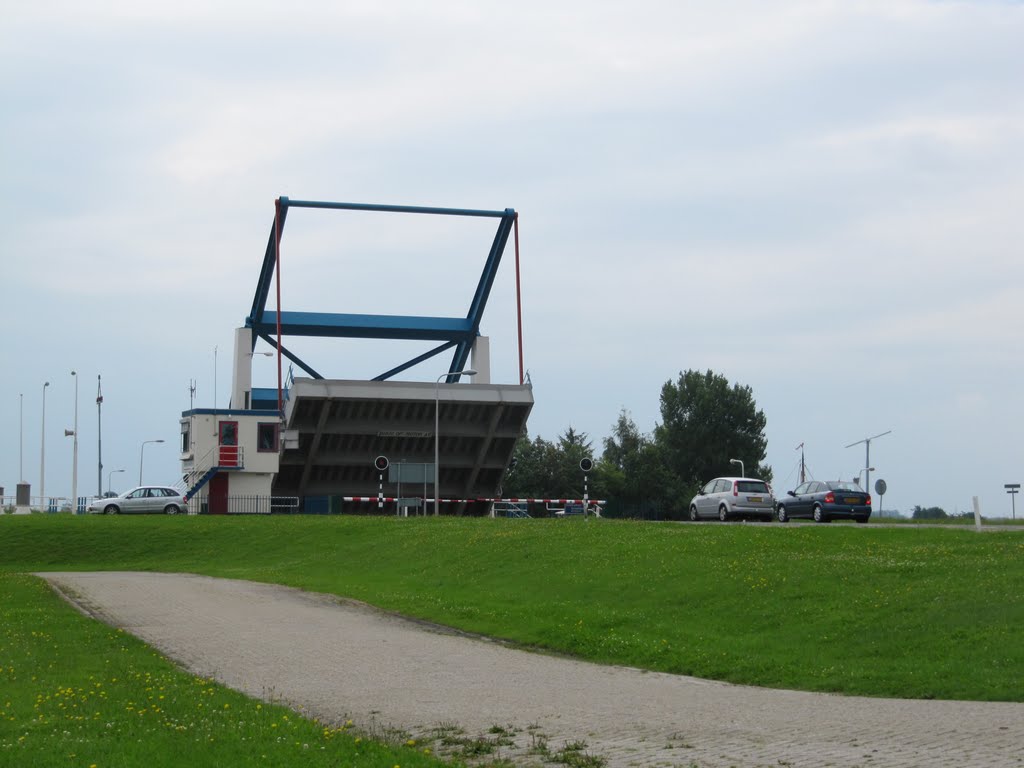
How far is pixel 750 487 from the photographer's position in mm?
42625

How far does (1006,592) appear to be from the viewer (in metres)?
17.3

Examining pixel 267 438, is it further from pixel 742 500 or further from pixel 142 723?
pixel 142 723

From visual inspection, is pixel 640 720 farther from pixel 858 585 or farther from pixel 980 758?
pixel 858 585

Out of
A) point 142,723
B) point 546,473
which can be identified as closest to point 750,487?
point 142,723

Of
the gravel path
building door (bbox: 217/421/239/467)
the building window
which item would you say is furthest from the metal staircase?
the gravel path

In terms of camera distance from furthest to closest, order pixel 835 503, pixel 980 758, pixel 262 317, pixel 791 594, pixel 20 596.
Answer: pixel 262 317, pixel 835 503, pixel 20 596, pixel 791 594, pixel 980 758

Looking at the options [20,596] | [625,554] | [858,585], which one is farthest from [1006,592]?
[20,596]

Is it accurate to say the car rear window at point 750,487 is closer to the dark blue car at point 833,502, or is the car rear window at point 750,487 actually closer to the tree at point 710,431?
the dark blue car at point 833,502

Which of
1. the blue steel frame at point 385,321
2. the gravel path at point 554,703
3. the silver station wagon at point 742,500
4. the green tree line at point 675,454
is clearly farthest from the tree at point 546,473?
the gravel path at point 554,703

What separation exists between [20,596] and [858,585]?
16939 mm

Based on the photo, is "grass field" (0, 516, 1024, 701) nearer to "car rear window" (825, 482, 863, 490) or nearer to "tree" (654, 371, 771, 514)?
"car rear window" (825, 482, 863, 490)

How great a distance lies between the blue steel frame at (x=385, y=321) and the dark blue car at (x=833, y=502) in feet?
78.6

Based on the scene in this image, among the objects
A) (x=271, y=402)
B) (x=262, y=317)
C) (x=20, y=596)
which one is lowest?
(x=20, y=596)

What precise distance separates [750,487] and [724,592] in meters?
22.9
